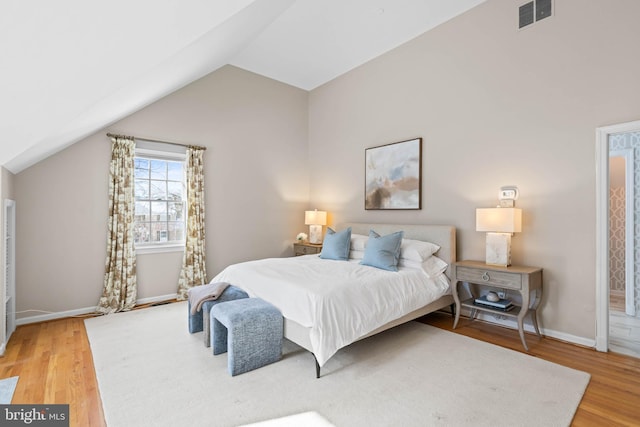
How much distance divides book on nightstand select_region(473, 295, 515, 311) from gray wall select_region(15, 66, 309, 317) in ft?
11.1

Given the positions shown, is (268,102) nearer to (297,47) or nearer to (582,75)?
(297,47)

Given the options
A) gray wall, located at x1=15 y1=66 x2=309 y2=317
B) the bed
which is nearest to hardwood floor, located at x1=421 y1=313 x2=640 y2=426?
the bed

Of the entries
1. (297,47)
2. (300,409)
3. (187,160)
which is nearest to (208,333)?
(300,409)

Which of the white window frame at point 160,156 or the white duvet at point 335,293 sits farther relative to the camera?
the white window frame at point 160,156

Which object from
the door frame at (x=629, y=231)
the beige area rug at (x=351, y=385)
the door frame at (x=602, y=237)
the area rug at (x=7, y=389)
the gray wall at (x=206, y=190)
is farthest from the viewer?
the door frame at (x=629, y=231)

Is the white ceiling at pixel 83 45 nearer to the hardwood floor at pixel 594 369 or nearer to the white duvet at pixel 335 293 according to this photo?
the white duvet at pixel 335 293

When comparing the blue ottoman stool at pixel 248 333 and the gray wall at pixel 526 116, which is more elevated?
the gray wall at pixel 526 116

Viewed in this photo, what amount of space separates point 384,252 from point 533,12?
9.63 ft

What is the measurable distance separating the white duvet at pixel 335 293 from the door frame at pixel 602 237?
1322mm

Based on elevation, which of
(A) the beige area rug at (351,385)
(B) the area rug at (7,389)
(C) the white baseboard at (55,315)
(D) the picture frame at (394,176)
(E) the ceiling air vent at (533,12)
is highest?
(E) the ceiling air vent at (533,12)

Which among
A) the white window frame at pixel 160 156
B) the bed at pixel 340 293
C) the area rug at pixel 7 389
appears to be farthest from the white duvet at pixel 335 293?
the area rug at pixel 7 389

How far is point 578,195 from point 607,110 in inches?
31.2

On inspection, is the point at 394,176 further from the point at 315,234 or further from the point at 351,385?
the point at 351,385

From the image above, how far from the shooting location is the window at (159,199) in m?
4.43
